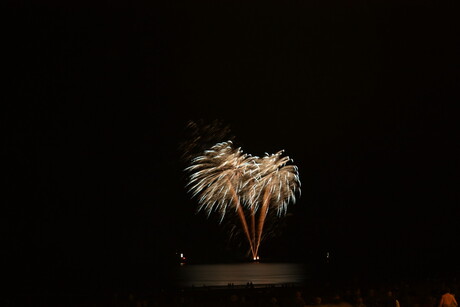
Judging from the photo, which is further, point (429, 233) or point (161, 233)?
point (161, 233)

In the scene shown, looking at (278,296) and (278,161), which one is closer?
(278,296)

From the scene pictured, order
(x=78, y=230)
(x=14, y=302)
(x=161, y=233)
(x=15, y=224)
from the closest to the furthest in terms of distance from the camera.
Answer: (x=14, y=302) → (x=15, y=224) → (x=78, y=230) → (x=161, y=233)

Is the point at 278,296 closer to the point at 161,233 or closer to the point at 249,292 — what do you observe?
the point at 249,292

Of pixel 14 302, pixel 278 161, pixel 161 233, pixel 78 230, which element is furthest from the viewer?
pixel 161 233

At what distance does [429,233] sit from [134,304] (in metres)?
98.6

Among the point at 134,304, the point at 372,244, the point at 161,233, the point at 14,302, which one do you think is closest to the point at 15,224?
the point at 161,233

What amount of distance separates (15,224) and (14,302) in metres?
92.0

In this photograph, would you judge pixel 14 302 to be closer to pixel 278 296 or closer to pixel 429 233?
pixel 278 296

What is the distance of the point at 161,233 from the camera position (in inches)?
5364

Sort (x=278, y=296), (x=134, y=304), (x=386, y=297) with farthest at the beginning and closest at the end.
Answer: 1. (x=278, y=296)
2. (x=134, y=304)
3. (x=386, y=297)

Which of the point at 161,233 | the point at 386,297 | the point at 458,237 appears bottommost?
the point at 386,297

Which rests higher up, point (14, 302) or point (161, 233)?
point (161, 233)

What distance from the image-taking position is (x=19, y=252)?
110938 mm

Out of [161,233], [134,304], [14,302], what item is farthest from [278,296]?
[161,233]
